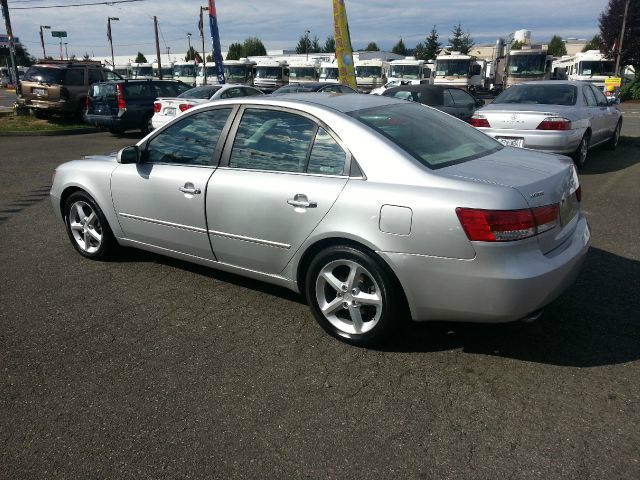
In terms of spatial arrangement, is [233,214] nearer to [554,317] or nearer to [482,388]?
[482,388]

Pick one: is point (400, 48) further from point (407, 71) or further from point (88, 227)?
point (88, 227)

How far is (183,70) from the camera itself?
132ft

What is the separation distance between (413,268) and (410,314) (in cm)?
34

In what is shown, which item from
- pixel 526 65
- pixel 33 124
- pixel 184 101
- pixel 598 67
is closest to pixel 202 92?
pixel 184 101

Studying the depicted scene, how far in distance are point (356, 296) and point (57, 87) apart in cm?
1678

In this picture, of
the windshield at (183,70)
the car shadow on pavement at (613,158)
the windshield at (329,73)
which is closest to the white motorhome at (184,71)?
the windshield at (183,70)

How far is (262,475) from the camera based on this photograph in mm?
2332

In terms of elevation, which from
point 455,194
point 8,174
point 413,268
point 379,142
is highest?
point 379,142

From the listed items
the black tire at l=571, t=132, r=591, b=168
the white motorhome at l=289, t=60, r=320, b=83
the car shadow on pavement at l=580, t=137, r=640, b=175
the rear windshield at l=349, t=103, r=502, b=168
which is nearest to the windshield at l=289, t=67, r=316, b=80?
the white motorhome at l=289, t=60, r=320, b=83

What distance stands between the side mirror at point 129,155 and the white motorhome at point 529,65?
78.5 ft

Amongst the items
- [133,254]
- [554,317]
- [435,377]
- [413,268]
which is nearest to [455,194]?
[413,268]

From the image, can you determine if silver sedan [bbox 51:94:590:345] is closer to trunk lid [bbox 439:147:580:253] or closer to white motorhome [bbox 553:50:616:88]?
trunk lid [bbox 439:147:580:253]

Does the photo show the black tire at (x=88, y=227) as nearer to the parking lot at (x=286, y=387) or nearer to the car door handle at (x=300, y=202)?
the parking lot at (x=286, y=387)

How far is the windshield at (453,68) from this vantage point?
28.7m
